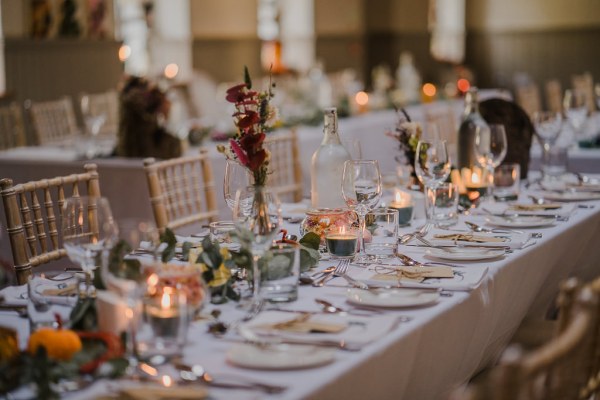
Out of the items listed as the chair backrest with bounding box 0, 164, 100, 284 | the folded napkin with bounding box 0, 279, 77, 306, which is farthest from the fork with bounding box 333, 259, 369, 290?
the chair backrest with bounding box 0, 164, 100, 284

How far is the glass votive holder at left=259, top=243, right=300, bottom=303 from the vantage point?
204 cm

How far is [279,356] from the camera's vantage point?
172 centimetres

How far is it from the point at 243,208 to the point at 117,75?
6.93 m

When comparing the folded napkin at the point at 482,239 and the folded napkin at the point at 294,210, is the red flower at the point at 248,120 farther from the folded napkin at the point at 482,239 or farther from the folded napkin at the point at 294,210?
the folded napkin at the point at 294,210

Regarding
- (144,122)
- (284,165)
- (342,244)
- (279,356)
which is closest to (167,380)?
(279,356)

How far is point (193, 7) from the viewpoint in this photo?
10.1 meters

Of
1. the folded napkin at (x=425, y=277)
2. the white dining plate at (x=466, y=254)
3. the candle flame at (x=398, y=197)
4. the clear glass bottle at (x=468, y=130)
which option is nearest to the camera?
the folded napkin at (x=425, y=277)

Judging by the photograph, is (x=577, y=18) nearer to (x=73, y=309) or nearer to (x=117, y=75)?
(x=117, y=75)

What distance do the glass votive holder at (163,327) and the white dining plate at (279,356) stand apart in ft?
0.34

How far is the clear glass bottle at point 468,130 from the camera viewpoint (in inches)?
145

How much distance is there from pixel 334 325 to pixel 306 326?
2.2 inches

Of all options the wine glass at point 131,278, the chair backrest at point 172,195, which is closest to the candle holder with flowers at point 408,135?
the chair backrest at point 172,195

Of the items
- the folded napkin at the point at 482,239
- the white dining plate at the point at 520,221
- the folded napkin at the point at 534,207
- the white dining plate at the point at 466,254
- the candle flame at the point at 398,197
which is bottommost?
the white dining plate at the point at 466,254

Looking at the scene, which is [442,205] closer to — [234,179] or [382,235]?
[382,235]
